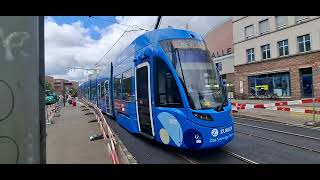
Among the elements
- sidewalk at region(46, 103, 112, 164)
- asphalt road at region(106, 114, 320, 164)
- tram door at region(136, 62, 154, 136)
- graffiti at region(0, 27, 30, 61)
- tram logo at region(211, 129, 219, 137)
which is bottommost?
asphalt road at region(106, 114, 320, 164)

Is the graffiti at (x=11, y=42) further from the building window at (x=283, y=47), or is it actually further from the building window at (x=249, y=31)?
the building window at (x=249, y=31)

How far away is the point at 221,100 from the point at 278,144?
9.76 feet

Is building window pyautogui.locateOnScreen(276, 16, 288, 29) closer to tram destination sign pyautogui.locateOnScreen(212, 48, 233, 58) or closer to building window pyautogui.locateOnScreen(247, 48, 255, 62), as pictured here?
building window pyautogui.locateOnScreen(247, 48, 255, 62)

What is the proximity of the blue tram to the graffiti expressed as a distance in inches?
168

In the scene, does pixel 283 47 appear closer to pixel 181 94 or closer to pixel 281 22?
pixel 281 22

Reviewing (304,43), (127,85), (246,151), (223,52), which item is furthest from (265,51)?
(246,151)

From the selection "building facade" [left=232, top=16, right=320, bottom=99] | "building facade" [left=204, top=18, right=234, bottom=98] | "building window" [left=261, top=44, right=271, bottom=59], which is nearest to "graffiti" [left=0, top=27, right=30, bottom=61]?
"building facade" [left=232, top=16, right=320, bottom=99]

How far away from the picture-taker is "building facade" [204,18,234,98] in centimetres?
4497

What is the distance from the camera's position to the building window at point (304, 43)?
92.2ft

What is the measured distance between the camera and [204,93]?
7578 millimetres

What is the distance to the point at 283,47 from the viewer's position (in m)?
30.8

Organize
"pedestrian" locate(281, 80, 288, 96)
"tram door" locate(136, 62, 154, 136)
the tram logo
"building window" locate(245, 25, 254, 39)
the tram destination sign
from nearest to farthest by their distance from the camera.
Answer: the tram logo
"tram door" locate(136, 62, 154, 136)
"pedestrian" locate(281, 80, 288, 96)
"building window" locate(245, 25, 254, 39)
the tram destination sign

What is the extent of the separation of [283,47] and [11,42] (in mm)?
30408
